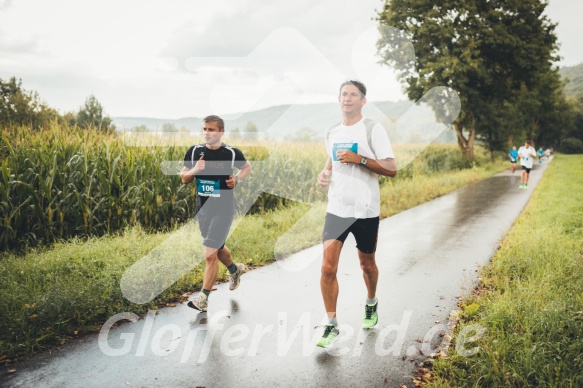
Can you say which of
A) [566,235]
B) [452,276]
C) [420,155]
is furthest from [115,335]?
[420,155]

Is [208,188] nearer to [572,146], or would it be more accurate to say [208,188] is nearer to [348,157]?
[348,157]

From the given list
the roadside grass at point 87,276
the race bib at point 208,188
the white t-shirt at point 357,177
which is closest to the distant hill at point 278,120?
the roadside grass at point 87,276

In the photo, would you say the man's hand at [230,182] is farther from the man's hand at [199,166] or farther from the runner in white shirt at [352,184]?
the runner in white shirt at [352,184]

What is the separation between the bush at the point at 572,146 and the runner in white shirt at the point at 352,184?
99465mm

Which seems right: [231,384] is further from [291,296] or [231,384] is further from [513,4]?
[513,4]

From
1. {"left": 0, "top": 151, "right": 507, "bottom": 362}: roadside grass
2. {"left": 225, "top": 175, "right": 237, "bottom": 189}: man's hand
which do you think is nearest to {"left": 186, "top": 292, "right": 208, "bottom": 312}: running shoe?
{"left": 0, "top": 151, "right": 507, "bottom": 362}: roadside grass

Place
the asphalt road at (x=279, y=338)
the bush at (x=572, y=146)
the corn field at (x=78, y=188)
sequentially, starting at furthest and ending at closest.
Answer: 1. the bush at (x=572, y=146)
2. the corn field at (x=78, y=188)
3. the asphalt road at (x=279, y=338)

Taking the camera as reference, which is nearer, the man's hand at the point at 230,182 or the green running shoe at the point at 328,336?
the green running shoe at the point at 328,336

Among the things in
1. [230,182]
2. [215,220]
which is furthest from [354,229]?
[215,220]

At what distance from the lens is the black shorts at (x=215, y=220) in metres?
4.50

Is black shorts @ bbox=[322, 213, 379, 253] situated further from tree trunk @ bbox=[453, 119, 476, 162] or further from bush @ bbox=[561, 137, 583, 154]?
bush @ bbox=[561, 137, 583, 154]

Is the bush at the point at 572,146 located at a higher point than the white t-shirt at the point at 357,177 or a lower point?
lower

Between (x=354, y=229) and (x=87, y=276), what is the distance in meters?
3.43

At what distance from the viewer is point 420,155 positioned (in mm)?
25516
